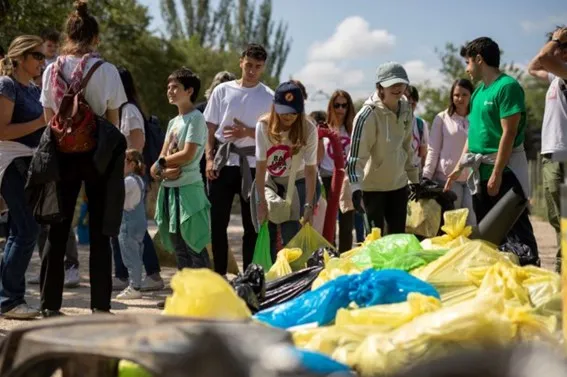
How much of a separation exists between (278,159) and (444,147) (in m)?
2.80

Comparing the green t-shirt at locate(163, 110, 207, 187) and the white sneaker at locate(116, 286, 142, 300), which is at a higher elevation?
the green t-shirt at locate(163, 110, 207, 187)

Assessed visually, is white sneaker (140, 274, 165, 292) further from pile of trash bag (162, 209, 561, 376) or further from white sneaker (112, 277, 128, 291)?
pile of trash bag (162, 209, 561, 376)

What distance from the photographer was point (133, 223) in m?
8.86

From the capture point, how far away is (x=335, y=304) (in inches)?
154

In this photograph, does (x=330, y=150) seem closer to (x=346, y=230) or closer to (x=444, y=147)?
(x=346, y=230)

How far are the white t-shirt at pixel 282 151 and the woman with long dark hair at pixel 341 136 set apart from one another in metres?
2.40

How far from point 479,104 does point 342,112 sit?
3.34m

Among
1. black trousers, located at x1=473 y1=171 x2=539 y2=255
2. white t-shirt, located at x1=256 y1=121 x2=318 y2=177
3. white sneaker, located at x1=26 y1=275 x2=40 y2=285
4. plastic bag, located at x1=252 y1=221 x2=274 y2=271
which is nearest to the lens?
black trousers, located at x1=473 y1=171 x2=539 y2=255

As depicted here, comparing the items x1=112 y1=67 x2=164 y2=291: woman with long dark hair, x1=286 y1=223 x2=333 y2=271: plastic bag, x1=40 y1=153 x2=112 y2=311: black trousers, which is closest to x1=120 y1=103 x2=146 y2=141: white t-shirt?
x1=112 y1=67 x2=164 y2=291: woman with long dark hair

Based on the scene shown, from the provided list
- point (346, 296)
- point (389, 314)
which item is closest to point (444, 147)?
point (346, 296)

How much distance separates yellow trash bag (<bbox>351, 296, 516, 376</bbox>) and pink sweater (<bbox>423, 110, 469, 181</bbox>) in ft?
21.9

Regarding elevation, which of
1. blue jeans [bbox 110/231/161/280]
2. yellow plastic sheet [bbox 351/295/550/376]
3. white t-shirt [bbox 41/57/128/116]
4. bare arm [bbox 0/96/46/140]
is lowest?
blue jeans [bbox 110/231/161/280]

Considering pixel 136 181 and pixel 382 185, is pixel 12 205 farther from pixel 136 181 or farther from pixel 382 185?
pixel 382 185

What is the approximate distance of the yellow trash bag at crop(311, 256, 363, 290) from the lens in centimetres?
479
